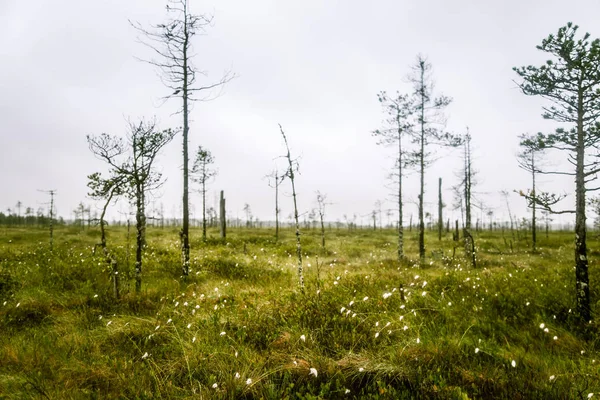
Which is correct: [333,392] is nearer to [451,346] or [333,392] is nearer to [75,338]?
[451,346]

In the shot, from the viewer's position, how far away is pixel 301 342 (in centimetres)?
489

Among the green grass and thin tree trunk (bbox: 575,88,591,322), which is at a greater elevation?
thin tree trunk (bbox: 575,88,591,322)

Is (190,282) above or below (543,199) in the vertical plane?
below

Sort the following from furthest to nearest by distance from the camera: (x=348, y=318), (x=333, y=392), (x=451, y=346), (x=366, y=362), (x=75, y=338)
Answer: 1. (x=348, y=318)
2. (x=75, y=338)
3. (x=451, y=346)
4. (x=366, y=362)
5. (x=333, y=392)

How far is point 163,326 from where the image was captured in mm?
5629

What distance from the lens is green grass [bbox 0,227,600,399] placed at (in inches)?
147

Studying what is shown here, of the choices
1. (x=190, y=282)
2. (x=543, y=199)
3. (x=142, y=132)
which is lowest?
(x=190, y=282)

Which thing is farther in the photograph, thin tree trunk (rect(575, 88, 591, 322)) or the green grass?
thin tree trunk (rect(575, 88, 591, 322))

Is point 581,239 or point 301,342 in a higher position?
point 581,239

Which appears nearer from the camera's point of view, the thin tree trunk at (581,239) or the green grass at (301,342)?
the green grass at (301,342)

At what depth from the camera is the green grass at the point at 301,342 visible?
3.74 meters

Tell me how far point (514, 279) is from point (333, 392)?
8.34m

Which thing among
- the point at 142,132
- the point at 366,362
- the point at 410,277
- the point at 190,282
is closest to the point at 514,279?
the point at 410,277

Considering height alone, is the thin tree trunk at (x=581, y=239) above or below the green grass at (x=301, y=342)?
above
